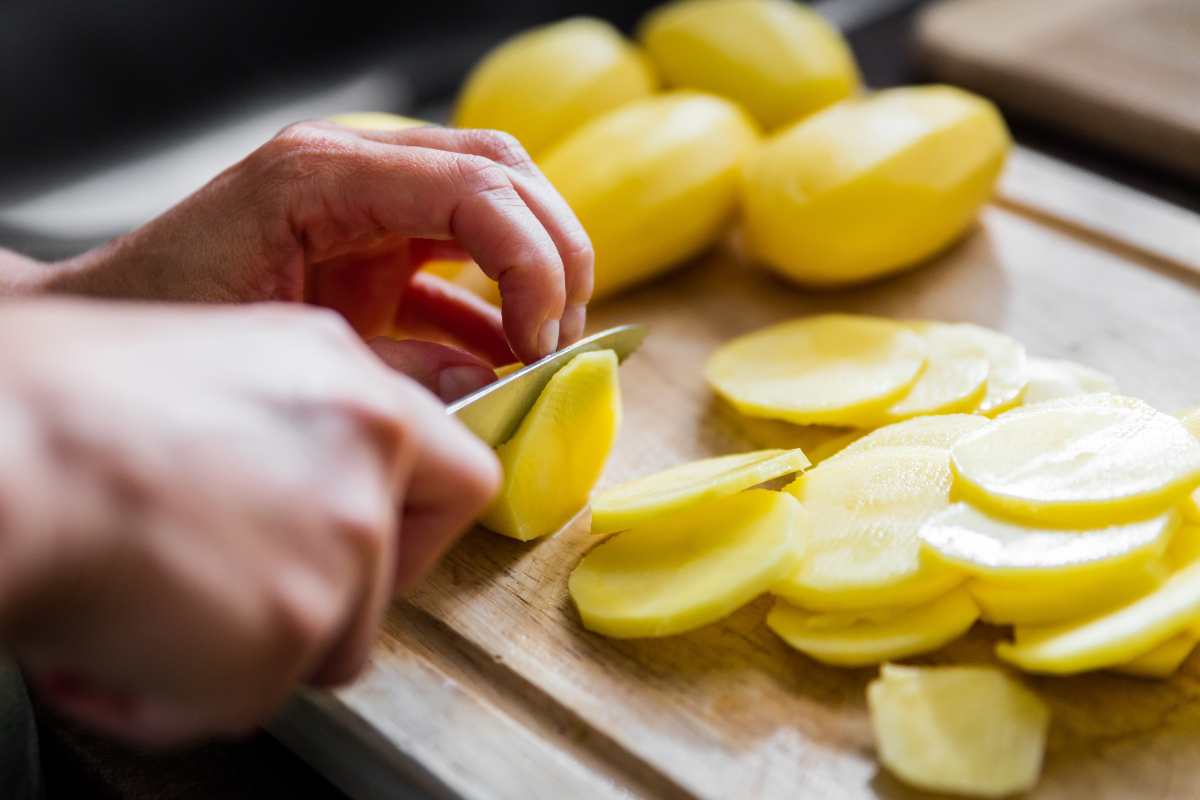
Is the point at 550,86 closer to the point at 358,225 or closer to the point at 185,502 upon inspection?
the point at 358,225

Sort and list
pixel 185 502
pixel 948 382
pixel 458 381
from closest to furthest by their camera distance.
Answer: pixel 185 502 < pixel 458 381 < pixel 948 382

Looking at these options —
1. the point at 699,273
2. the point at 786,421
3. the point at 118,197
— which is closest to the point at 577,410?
the point at 786,421

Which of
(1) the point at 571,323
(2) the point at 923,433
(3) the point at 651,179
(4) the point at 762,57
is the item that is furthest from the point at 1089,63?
(1) the point at 571,323

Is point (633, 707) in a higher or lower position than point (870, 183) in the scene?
lower

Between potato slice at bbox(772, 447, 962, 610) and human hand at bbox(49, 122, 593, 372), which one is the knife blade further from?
potato slice at bbox(772, 447, 962, 610)

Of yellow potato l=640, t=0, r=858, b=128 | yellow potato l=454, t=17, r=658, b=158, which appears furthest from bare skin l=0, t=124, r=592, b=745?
yellow potato l=640, t=0, r=858, b=128

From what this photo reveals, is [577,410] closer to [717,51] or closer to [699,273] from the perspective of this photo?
[699,273]
